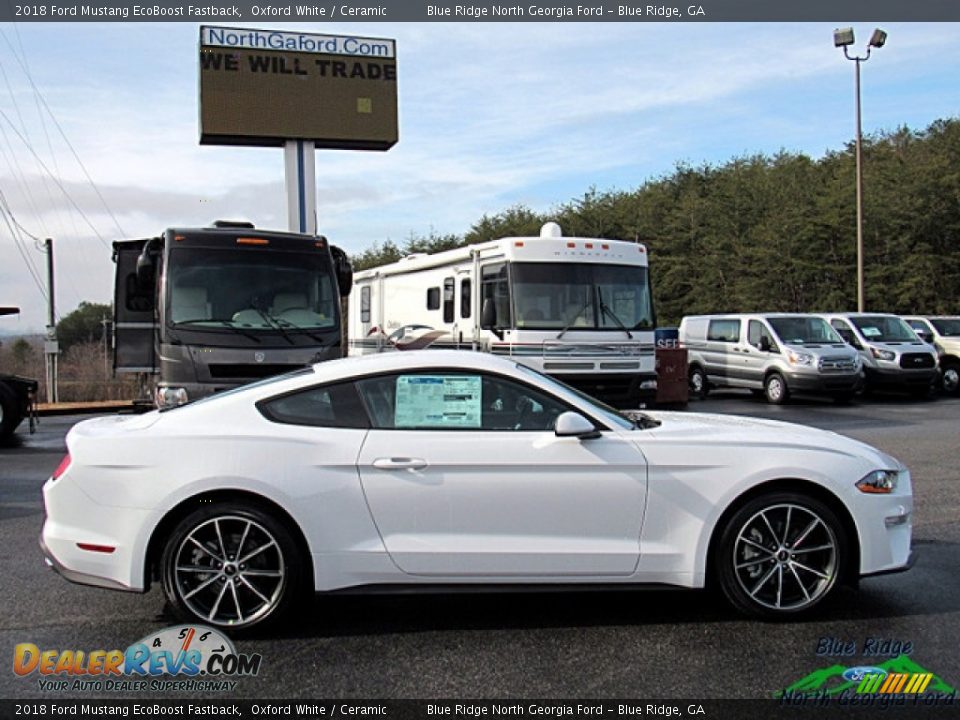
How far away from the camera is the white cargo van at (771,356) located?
1800 centimetres

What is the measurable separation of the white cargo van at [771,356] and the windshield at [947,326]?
169 inches

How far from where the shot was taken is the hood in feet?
15.6

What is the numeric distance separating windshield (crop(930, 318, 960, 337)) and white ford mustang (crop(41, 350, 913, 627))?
1935cm

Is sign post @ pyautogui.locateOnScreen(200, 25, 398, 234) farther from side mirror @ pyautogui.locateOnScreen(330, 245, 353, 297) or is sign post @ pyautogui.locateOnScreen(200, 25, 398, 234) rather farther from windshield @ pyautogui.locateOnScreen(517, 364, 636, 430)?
windshield @ pyautogui.locateOnScreen(517, 364, 636, 430)

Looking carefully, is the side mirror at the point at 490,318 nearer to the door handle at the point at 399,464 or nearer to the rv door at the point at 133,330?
A: the rv door at the point at 133,330

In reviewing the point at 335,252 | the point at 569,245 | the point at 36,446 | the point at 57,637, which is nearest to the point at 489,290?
the point at 569,245

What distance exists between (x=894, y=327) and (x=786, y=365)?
13.5 ft

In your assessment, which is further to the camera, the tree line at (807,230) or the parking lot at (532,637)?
the tree line at (807,230)

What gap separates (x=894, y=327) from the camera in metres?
20.6

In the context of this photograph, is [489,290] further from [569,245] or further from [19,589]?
[19,589]

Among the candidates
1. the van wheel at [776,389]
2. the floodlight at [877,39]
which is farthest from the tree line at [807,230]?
the van wheel at [776,389]

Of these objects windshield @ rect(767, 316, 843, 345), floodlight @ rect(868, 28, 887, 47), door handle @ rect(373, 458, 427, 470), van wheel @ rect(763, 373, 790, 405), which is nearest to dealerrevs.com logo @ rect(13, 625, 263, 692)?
door handle @ rect(373, 458, 427, 470)

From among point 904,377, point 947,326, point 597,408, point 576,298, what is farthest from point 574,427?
point 947,326

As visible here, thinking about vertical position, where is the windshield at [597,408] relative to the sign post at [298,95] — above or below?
below
